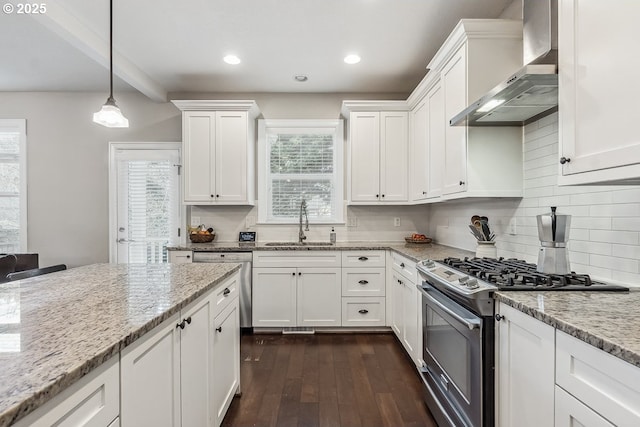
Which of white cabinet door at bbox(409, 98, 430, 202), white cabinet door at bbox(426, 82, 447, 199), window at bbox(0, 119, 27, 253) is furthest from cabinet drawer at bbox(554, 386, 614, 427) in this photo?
window at bbox(0, 119, 27, 253)

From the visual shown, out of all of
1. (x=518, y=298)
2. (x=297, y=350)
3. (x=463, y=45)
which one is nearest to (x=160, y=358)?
(x=518, y=298)

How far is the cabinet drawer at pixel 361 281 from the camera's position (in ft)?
11.1

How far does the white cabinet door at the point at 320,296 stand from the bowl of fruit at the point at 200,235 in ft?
3.83

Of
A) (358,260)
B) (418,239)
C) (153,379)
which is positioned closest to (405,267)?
(358,260)

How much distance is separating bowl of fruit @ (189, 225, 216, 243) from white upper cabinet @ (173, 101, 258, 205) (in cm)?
35

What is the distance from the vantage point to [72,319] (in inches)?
41.1

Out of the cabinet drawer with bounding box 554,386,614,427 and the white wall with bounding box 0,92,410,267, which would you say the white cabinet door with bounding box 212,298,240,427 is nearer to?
the cabinet drawer with bounding box 554,386,614,427

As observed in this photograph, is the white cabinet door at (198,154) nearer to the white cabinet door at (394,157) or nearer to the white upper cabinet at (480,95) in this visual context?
the white cabinet door at (394,157)

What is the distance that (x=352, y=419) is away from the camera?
198cm

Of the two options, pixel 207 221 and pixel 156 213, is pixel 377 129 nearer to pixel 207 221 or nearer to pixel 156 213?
pixel 207 221

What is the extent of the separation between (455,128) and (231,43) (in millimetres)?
2018

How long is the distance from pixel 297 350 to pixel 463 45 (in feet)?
9.05

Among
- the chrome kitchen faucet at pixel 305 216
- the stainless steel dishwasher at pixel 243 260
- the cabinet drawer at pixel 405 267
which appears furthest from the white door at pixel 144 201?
the cabinet drawer at pixel 405 267

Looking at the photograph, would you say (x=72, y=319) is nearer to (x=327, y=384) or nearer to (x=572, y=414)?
(x=572, y=414)
